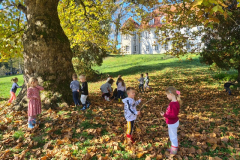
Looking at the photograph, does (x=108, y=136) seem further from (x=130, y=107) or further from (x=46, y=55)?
(x=46, y=55)

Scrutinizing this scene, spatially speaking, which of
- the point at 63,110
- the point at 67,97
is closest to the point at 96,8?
the point at 67,97

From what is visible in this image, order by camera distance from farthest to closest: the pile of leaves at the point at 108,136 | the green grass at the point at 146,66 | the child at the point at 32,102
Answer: the green grass at the point at 146,66 → the child at the point at 32,102 → the pile of leaves at the point at 108,136

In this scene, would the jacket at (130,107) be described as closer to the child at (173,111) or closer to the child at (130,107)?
the child at (130,107)

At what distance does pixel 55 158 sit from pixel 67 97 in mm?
3493

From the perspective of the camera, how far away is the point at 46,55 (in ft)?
23.5

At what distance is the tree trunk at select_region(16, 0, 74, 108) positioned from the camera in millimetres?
7109

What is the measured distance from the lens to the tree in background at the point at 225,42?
1128 centimetres

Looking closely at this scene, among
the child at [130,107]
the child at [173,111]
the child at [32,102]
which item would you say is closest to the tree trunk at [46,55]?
the child at [32,102]

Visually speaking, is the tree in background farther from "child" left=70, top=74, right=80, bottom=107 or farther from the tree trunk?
the tree trunk

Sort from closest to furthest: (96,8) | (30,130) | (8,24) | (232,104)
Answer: (30,130) → (232,104) → (8,24) → (96,8)

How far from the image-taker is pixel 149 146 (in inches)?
180

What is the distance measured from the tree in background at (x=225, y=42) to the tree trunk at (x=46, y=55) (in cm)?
1023

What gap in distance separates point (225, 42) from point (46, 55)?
1124 centimetres

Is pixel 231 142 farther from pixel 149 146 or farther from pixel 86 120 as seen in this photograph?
pixel 86 120
